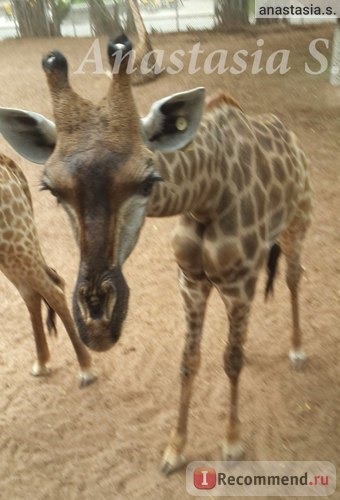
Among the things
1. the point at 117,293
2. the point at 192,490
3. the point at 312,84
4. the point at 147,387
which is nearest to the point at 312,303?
the point at 147,387

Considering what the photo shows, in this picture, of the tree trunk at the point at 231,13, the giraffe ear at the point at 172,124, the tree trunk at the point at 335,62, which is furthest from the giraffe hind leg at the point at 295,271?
the tree trunk at the point at 231,13

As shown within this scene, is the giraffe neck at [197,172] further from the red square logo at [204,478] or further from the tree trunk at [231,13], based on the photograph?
the tree trunk at [231,13]

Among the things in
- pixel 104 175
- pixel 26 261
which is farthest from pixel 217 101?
pixel 26 261

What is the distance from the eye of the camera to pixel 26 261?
2.91 m

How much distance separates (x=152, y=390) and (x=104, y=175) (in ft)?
6.14

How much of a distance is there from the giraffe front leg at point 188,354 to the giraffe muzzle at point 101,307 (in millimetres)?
780

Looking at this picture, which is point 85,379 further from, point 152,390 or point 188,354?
point 188,354

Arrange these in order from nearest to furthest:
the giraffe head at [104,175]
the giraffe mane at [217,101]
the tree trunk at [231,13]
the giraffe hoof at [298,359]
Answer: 1. the giraffe head at [104,175]
2. the giraffe mane at [217,101]
3. the giraffe hoof at [298,359]
4. the tree trunk at [231,13]

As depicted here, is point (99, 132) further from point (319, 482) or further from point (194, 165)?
point (319, 482)

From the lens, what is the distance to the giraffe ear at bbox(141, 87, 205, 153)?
6.01 feet

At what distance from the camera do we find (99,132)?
5.58 ft

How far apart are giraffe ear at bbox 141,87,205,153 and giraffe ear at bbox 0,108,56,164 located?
35 centimetres

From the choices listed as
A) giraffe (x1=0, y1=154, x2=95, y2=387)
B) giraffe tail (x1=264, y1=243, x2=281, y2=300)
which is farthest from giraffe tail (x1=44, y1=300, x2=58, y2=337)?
giraffe tail (x1=264, y1=243, x2=281, y2=300)

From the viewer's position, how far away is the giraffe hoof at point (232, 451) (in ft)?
8.93
